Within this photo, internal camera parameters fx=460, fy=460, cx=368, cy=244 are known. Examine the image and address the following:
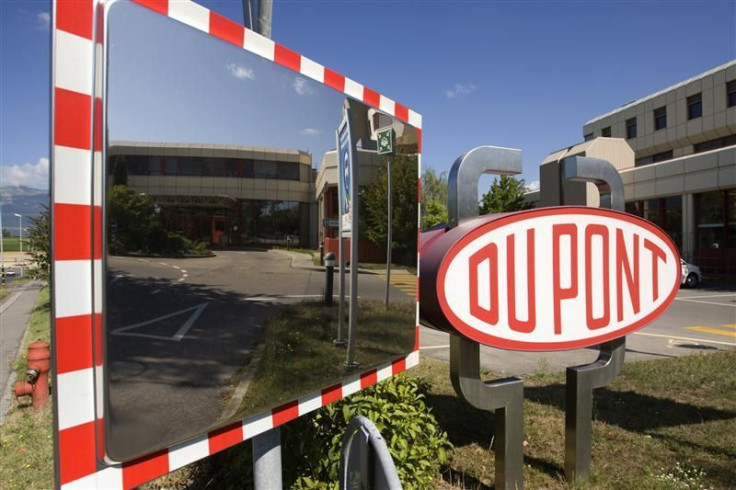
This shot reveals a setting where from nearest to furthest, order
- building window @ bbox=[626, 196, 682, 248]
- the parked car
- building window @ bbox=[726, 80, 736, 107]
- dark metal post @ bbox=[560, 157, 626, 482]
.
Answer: dark metal post @ bbox=[560, 157, 626, 482] → the parked car → building window @ bbox=[626, 196, 682, 248] → building window @ bbox=[726, 80, 736, 107]

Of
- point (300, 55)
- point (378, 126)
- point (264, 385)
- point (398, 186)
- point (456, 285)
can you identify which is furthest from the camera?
point (456, 285)

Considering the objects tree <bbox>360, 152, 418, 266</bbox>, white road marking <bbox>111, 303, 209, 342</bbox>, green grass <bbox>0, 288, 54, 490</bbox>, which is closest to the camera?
white road marking <bbox>111, 303, 209, 342</bbox>

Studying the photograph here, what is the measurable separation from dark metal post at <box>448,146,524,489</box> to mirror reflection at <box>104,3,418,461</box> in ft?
3.15

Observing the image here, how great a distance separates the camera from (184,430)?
1.37m

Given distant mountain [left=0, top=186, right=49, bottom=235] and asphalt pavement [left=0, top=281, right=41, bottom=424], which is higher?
distant mountain [left=0, top=186, right=49, bottom=235]

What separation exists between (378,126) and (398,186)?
321 mm

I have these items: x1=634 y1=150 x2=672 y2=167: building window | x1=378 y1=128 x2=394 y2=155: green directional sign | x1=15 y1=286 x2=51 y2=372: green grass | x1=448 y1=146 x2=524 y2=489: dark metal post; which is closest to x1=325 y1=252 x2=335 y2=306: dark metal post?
x1=378 y1=128 x2=394 y2=155: green directional sign

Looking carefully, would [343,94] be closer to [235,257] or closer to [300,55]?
[300,55]

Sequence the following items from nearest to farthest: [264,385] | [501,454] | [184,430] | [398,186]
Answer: [184,430] → [264,385] → [398,186] → [501,454]

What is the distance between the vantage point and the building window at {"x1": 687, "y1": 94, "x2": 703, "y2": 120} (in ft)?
103

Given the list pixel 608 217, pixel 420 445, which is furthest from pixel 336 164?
pixel 608 217

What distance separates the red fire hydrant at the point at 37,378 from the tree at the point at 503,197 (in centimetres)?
2700

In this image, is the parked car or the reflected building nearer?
the reflected building

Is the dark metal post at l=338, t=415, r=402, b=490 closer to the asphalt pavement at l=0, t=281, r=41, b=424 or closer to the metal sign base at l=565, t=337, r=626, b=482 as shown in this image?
the metal sign base at l=565, t=337, r=626, b=482
